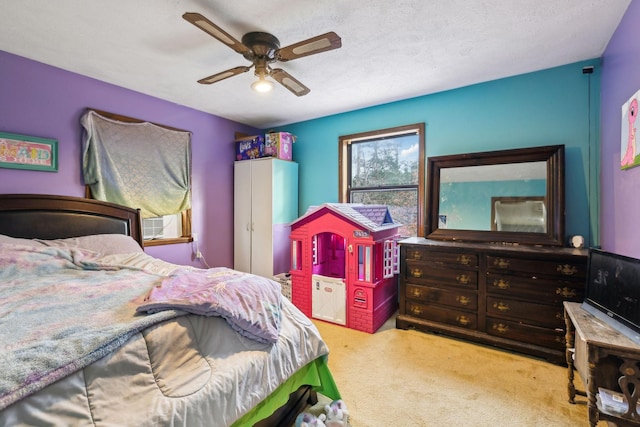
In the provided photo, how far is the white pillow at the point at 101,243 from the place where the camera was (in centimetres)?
226

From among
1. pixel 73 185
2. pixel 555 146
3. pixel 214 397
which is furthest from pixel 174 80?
pixel 555 146

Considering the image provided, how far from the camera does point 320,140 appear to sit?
3.91 meters

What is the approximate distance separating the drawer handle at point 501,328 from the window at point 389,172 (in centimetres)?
114

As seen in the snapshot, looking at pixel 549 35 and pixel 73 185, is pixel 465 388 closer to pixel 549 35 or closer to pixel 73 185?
pixel 549 35

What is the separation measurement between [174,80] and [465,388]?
138 inches

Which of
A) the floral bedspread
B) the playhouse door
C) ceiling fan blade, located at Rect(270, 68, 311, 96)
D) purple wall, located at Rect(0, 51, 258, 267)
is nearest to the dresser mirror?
the playhouse door

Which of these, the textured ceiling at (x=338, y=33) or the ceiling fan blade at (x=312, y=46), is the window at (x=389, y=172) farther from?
the ceiling fan blade at (x=312, y=46)

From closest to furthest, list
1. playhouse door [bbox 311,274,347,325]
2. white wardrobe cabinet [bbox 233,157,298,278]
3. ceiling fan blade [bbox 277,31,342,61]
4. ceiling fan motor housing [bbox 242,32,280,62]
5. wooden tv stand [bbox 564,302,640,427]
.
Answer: wooden tv stand [bbox 564,302,640,427] → ceiling fan blade [bbox 277,31,342,61] → ceiling fan motor housing [bbox 242,32,280,62] → playhouse door [bbox 311,274,347,325] → white wardrobe cabinet [bbox 233,157,298,278]

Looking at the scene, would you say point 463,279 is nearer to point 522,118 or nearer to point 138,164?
point 522,118

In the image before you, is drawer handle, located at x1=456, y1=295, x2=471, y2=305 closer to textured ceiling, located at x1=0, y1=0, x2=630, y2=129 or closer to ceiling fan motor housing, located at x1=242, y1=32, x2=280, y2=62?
textured ceiling, located at x1=0, y1=0, x2=630, y2=129

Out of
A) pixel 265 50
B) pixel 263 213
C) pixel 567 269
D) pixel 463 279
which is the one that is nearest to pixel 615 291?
pixel 567 269

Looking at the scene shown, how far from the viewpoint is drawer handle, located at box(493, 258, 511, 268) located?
2.33 metres

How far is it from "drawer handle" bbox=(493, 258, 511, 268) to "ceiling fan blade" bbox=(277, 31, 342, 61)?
205cm

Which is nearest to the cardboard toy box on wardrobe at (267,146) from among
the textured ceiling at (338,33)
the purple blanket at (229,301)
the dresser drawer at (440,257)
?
the textured ceiling at (338,33)
